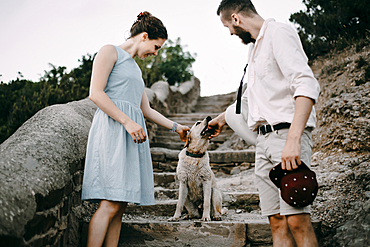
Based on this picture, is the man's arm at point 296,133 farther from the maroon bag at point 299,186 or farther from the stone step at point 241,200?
the stone step at point 241,200

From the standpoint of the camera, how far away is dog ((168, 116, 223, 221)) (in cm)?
304

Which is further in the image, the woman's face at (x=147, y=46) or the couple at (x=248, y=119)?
the woman's face at (x=147, y=46)

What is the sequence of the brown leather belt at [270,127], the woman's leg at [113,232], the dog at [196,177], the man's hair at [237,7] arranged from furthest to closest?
1. the dog at [196,177]
2. the woman's leg at [113,232]
3. the man's hair at [237,7]
4. the brown leather belt at [270,127]

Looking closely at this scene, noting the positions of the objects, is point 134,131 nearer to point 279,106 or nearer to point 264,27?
point 279,106

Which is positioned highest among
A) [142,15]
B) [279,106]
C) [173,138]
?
[142,15]

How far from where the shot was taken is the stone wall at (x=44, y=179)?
→ 1.29m

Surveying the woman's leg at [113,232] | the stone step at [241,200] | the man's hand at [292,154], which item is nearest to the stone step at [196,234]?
the woman's leg at [113,232]

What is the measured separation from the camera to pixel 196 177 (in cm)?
309

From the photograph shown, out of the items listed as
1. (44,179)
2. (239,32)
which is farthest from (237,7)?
(44,179)

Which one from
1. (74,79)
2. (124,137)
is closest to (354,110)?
(124,137)

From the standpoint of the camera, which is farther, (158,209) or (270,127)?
(158,209)

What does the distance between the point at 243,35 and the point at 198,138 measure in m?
1.58

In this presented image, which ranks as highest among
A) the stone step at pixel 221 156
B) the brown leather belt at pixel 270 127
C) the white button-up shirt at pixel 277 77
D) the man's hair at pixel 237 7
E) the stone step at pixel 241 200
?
the man's hair at pixel 237 7

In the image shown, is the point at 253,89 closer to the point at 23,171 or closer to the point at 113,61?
the point at 113,61
